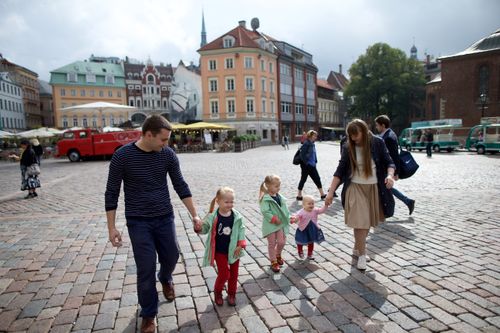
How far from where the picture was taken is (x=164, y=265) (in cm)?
338

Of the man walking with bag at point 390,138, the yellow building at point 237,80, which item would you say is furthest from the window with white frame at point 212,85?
the man walking with bag at point 390,138

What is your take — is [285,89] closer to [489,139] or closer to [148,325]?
[489,139]

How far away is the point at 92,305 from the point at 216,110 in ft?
161

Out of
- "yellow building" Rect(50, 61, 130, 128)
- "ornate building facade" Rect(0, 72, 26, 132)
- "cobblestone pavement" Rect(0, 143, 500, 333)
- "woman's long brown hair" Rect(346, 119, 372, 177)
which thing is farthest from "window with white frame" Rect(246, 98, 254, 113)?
"woman's long brown hair" Rect(346, 119, 372, 177)

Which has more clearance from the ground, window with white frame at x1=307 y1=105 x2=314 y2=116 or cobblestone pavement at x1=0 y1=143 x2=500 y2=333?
window with white frame at x1=307 y1=105 x2=314 y2=116

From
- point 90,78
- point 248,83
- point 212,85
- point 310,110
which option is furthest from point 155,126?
point 90,78

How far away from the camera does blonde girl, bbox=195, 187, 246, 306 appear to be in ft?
11.2

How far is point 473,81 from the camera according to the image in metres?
41.7

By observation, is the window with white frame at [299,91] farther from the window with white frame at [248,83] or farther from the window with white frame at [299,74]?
the window with white frame at [248,83]

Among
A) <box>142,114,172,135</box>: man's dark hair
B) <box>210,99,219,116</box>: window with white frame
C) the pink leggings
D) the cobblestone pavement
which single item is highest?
<box>210,99,219,116</box>: window with white frame

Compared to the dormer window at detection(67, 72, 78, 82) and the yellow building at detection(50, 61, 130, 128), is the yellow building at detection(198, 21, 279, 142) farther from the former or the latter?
the dormer window at detection(67, 72, 78, 82)

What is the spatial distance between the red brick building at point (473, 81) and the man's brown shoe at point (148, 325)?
45.8 m

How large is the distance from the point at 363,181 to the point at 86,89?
8044cm

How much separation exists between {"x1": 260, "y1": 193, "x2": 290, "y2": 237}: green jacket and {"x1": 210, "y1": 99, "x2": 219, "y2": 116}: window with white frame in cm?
4814
